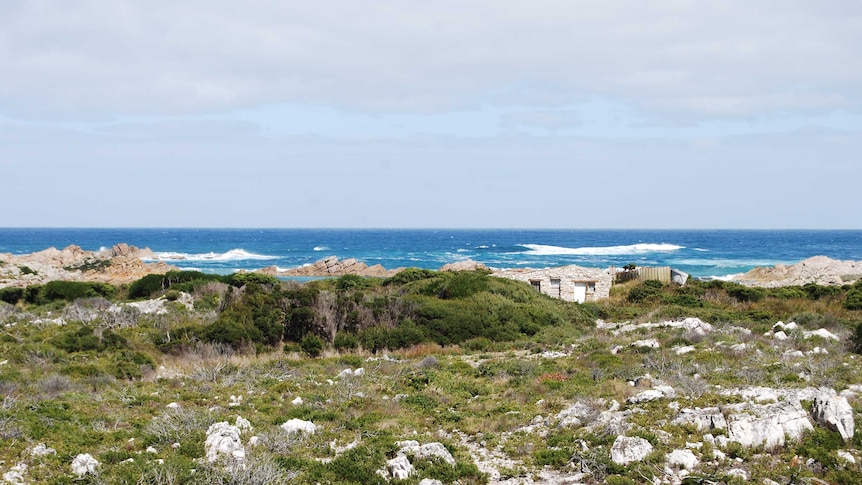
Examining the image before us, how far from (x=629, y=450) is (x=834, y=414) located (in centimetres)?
350

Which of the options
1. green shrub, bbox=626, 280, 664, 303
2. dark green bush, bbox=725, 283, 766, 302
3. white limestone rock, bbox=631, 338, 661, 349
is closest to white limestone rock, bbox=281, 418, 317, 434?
white limestone rock, bbox=631, 338, 661, 349

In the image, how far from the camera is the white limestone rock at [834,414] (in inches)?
389

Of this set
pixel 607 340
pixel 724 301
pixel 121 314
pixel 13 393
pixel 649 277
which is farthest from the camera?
pixel 649 277

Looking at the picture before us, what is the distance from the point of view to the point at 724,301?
3478cm

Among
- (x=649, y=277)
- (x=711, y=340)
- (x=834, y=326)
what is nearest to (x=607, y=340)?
(x=711, y=340)

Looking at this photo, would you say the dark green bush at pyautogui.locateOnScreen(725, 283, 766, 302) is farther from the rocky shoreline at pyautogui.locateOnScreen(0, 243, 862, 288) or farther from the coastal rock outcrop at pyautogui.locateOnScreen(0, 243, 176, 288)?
the coastal rock outcrop at pyautogui.locateOnScreen(0, 243, 176, 288)

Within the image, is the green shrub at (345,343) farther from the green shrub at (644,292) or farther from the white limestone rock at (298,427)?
the green shrub at (644,292)

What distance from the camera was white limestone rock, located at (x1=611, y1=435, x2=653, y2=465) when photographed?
958 cm

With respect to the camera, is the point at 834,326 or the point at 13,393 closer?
the point at 13,393

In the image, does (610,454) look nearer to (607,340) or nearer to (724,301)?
(607,340)

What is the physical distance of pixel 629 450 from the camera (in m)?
9.69

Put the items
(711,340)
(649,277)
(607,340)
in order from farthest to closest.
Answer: (649,277)
(607,340)
(711,340)

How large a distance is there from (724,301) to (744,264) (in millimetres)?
57442

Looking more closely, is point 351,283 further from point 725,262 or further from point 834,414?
point 725,262
